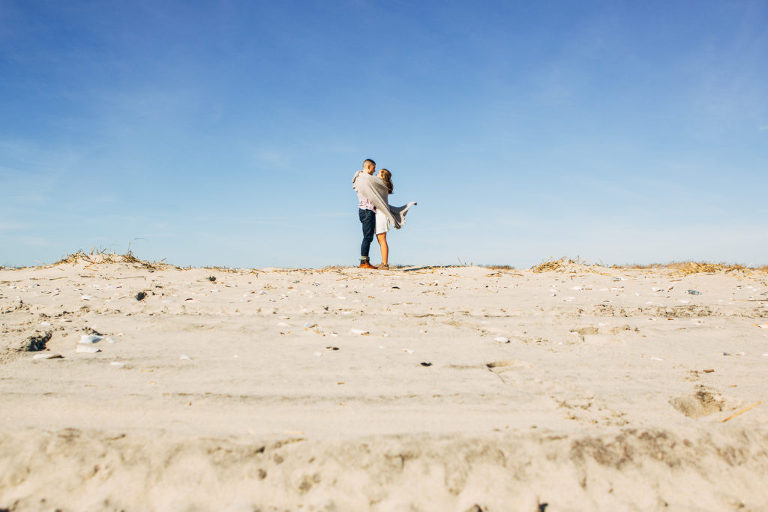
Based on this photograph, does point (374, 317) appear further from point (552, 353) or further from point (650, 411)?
point (650, 411)

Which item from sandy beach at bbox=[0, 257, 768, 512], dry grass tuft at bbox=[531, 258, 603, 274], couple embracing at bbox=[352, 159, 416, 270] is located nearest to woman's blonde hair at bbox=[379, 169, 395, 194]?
couple embracing at bbox=[352, 159, 416, 270]

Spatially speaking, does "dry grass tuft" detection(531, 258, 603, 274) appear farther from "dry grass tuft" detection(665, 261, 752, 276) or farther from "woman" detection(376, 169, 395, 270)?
"woman" detection(376, 169, 395, 270)

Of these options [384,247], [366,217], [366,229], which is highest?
[366,217]

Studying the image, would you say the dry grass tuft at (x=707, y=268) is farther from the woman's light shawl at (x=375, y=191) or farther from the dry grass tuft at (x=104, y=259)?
the dry grass tuft at (x=104, y=259)

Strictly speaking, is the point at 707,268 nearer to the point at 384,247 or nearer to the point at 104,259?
the point at 384,247

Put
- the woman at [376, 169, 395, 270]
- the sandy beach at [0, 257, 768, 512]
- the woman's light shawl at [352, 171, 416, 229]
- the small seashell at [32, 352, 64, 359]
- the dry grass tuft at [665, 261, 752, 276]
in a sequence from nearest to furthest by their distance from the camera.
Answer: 1. the sandy beach at [0, 257, 768, 512]
2. the small seashell at [32, 352, 64, 359]
3. the dry grass tuft at [665, 261, 752, 276]
4. the woman's light shawl at [352, 171, 416, 229]
5. the woman at [376, 169, 395, 270]

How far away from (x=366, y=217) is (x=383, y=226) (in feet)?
1.12

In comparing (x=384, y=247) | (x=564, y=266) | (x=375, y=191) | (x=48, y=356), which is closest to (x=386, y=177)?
(x=375, y=191)

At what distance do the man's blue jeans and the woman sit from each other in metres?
0.12

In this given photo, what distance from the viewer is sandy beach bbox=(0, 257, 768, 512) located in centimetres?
193

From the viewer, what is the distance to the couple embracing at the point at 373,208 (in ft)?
26.7

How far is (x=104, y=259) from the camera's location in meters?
7.80

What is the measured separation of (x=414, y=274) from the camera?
23.8ft

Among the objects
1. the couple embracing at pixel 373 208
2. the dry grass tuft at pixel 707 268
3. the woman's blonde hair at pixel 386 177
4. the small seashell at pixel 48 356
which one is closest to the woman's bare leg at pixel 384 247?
the couple embracing at pixel 373 208
